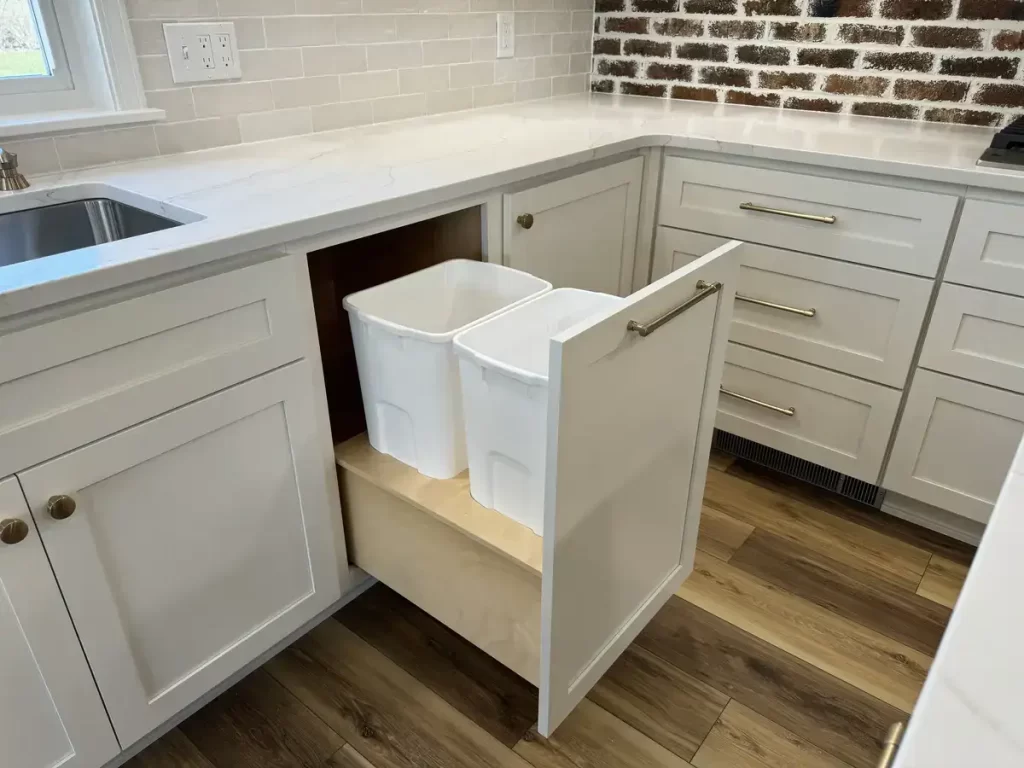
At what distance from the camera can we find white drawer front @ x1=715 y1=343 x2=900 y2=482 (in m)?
1.72

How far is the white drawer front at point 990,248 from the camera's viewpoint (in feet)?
4.63

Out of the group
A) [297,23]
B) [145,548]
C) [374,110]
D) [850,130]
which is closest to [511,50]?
[374,110]

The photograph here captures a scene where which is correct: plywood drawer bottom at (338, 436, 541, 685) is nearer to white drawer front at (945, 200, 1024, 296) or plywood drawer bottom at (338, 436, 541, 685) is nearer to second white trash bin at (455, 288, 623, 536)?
second white trash bin at (455, 288, 623, 536)

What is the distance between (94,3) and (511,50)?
3.78 ft

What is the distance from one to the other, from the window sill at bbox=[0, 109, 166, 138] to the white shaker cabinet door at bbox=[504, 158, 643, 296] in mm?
726

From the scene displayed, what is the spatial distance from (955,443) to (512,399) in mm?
1119

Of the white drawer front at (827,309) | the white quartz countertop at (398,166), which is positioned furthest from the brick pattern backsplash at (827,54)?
the white drawer front at (827,309)

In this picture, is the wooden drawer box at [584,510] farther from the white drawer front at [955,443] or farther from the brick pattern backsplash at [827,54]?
the brick pattern backsplash at [827,54]

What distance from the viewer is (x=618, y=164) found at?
175 centimetres

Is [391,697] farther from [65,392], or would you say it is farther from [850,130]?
[850,130]

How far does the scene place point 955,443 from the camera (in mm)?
1622

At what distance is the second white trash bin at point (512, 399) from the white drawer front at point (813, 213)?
64cm

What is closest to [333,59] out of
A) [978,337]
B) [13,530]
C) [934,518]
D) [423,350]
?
[423,350]

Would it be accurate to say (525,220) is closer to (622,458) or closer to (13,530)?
(622,458)
